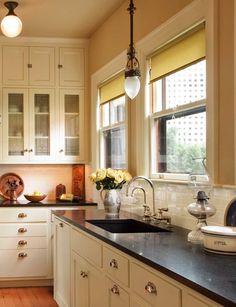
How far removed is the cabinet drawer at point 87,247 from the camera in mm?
2954

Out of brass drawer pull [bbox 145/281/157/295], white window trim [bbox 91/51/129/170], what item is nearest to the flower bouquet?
white window trim [bbox 91/51/129/170]

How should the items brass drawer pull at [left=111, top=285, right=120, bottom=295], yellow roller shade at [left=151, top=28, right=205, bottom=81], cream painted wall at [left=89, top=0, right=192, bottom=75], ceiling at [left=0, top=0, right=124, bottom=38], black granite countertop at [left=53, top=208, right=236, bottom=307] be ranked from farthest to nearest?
ceiling at [left=0, top=0, right=124, bottom=38]
cream painted wall at [left=89, top=0, right=192, bottom=75]
yellow roller shade at [left=151, top=28, right=205, bottom=81]
brass drawer pull at [left=111, top=285, right=120, bottom=295]
black granite countertop at [left=53, top=208, right=236, bottom=307]

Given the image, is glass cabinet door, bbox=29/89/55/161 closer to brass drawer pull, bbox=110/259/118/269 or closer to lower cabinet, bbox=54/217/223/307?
lower cabinet, bbox=54/217/223/307

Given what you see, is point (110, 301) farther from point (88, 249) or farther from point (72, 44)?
point (72, 44)

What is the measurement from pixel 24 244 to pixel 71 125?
141 cm

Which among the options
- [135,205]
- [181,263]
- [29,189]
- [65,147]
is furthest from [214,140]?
[29,189]

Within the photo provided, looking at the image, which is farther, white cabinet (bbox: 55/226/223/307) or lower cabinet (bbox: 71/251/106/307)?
lower cabinet (bbox: 71/251/106/307)

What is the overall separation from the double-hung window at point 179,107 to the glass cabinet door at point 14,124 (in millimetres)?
2042

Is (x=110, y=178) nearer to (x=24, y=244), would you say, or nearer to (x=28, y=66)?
(x=24, y=244)

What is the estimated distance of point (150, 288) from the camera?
210cm

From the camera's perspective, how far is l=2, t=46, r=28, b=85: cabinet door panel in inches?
214

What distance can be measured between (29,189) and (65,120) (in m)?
0.94

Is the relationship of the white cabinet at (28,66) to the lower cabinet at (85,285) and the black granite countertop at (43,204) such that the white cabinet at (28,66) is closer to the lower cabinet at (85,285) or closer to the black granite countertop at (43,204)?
the black granite countertop at (43,204)

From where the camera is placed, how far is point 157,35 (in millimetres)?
3627
